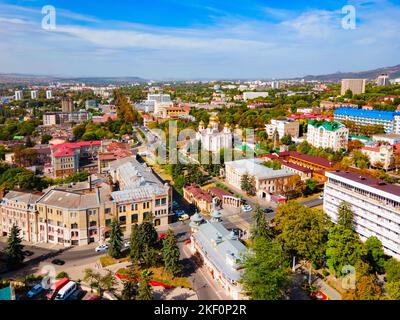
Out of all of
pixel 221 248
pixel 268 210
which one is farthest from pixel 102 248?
pixel 268 210

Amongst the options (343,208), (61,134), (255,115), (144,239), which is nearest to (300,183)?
(343,208)

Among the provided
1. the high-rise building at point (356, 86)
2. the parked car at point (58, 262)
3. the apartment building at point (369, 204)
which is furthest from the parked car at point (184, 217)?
the high-rise building at point (356, 86)

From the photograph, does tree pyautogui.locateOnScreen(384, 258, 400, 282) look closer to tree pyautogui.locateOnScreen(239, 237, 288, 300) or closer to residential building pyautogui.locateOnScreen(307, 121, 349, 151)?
tree pyautogui.locateOnScreen(239, 237, 288, 300)

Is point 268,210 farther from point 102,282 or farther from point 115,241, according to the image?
point 102,282

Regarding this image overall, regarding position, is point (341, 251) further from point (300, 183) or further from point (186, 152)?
point (186, 152)

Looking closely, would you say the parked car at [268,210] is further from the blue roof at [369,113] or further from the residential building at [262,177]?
the blue roof at [369,113]

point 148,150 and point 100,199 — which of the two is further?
point 148,150

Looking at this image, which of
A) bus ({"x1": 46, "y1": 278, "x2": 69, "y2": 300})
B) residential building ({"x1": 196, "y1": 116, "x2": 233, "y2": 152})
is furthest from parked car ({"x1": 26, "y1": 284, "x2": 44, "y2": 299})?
residential building ({"x1": 196, "y1": 116, "x2": 233, "y2": 152})
